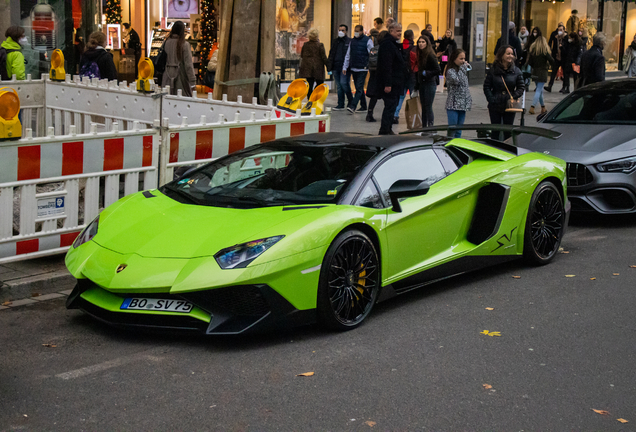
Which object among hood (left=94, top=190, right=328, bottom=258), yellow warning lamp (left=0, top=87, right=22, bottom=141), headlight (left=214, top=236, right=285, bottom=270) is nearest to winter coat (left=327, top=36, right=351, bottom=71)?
yellow warning lamp (left=0, top=87, right=22, bottom=141)

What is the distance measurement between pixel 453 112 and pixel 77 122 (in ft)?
18.4

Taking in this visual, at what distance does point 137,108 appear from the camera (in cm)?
1005

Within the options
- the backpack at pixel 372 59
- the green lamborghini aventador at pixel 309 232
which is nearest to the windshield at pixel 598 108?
the green lamborghini aventador at pixel 309 232

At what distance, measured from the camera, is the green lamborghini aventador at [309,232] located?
500 centimetres

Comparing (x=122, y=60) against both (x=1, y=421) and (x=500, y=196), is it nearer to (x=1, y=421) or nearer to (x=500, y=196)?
(x=500, y=196)

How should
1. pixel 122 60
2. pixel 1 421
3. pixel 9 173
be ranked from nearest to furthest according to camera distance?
pixel 1 421, pixel 9 173, pixel 122 60

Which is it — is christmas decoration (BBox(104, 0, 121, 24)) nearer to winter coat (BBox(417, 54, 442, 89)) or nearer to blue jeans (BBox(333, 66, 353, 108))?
blue jeans (BBox(333, 66, 353, 108))

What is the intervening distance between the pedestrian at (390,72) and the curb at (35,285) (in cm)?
855

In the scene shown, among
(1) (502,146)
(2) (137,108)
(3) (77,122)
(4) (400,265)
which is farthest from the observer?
(3) (77,122)

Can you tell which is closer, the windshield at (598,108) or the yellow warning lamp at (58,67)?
the windshield at (598,108)

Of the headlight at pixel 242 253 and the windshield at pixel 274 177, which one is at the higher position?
the windshield at pixel 274 177

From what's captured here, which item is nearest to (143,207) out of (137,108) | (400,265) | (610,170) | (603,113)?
(400,265)

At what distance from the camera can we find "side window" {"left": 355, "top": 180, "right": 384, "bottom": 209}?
18.6 ft

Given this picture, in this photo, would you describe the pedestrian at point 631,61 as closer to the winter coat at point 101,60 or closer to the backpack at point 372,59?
the backpack at point 372,59
